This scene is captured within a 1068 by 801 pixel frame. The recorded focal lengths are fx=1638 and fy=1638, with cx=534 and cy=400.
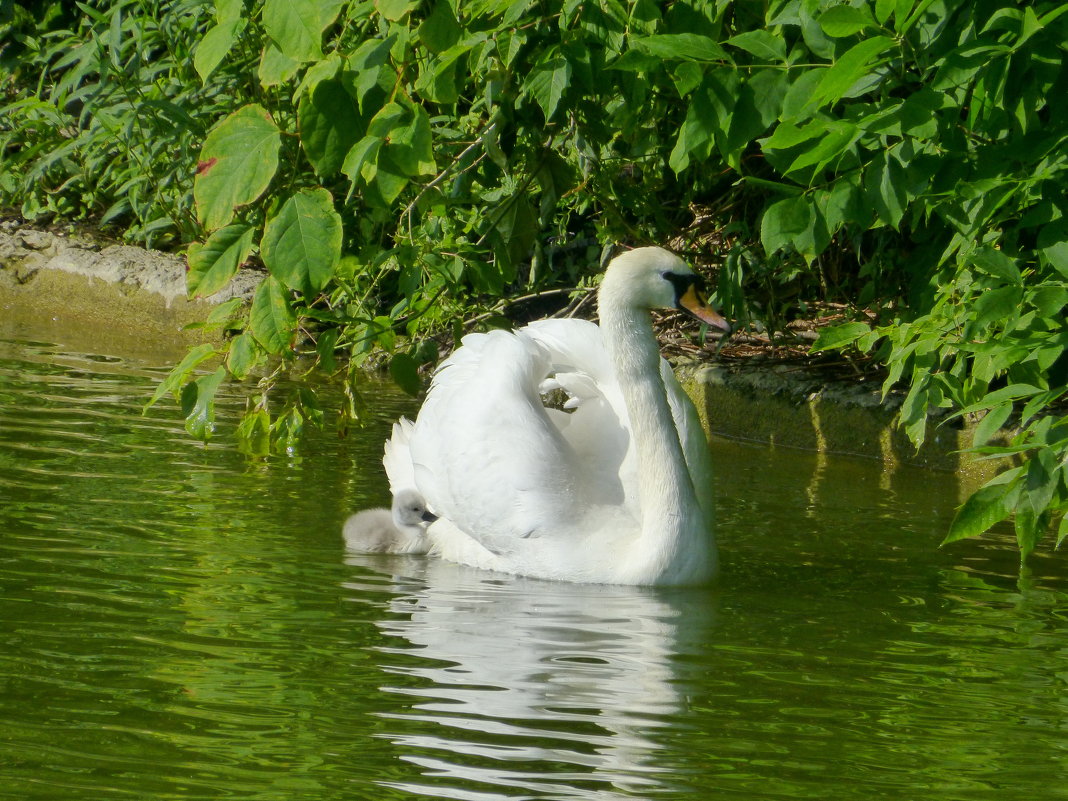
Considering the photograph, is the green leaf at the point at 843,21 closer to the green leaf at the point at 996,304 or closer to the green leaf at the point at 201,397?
the green leaf at the point at 996,304

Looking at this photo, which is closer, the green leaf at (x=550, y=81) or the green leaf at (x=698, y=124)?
the green leaf at (x=698, y=124)

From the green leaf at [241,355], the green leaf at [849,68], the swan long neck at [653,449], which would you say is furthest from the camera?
the swan long neck at [653,449]

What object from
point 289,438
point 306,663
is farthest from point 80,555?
point 306,663

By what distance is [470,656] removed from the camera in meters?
4.04

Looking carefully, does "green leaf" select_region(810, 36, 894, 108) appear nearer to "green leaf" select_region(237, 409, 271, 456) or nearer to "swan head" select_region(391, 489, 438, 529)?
"green leaf" select_region(237, 409, 271, 456)

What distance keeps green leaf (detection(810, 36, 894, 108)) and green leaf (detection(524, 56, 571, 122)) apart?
2.75 feet

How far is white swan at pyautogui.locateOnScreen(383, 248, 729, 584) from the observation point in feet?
16.3

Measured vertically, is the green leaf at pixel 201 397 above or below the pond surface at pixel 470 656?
above

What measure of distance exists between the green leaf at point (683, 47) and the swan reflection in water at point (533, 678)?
146 centimetres

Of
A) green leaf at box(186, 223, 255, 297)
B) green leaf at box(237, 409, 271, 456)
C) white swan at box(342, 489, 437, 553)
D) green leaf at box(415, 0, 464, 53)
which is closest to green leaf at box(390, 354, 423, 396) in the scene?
green leaf at box(237, 409, 271, 456)

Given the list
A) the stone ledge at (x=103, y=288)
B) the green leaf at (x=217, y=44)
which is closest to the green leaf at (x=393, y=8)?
the green leaf at (x=217, y=44)

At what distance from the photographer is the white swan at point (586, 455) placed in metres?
4.97

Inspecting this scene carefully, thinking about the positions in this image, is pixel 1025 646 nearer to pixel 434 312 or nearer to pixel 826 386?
pixel 434 312

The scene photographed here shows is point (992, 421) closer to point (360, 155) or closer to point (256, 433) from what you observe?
point (360, 155)
